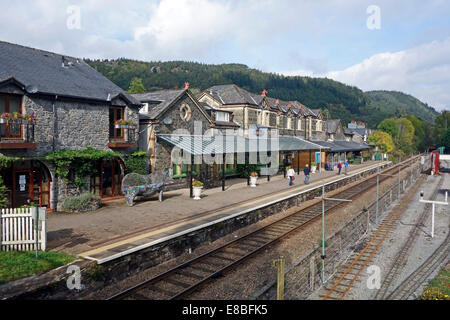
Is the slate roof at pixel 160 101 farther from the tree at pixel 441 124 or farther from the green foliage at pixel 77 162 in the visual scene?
the tree at pixel 441 124

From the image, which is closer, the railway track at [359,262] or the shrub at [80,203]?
the railway track at [359,262]

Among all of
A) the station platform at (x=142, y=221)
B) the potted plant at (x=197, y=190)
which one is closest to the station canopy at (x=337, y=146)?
the station platform at (x=142, y=221)

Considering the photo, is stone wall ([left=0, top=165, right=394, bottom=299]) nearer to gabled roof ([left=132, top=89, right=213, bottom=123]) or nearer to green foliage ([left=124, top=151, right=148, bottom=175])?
green foliage ([left=124, top=151, right=148, bottom=175])

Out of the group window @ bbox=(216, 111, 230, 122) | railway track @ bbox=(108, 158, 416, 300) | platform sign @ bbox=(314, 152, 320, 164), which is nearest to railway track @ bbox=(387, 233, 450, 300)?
railway track @ bbox=(108, 158, 416, 300)

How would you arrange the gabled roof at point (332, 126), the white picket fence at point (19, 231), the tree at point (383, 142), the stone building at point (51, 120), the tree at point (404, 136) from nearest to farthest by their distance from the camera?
the white picket fence at point (19, 231), the stone building at point (51, 120), the gabled roof at point (332, 126), the tree at point (383, 142), the tree at point (404, 136)

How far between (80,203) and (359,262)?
1254 cm

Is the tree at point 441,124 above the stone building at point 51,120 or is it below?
above

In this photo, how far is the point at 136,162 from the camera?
20484 mm

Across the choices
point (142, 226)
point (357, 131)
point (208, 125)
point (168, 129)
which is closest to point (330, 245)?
point (142, 226)

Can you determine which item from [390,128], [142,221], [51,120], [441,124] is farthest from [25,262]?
[441,124]

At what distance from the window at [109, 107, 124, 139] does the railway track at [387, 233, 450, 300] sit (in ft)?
51.9

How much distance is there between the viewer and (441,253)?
1405 cm

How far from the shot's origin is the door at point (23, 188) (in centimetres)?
1553

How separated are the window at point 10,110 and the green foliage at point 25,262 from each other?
6.81 metres
